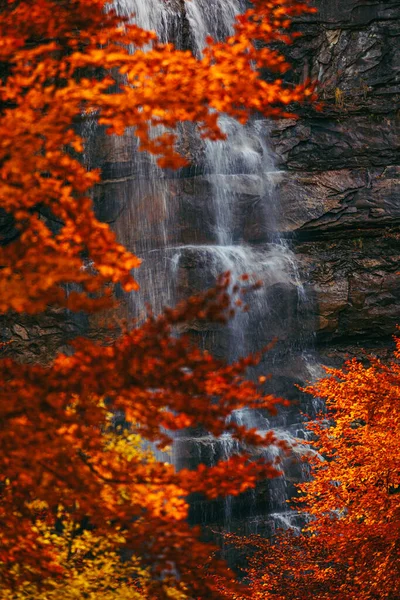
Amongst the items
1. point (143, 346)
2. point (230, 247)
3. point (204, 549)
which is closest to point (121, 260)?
point (143, 346)

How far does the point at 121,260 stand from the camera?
5.38 m

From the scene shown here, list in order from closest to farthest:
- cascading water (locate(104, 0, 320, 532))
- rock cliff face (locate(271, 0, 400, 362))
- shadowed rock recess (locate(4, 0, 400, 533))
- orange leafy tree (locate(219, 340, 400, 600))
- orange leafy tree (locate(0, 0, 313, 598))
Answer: orange leafy tree (locate(0, 0, 313, 598))
orange leafy tree (locate(219, 340, 400, 600))
cascading water (locate(104, 0, 320, 532))
shadowed rock recess (locate(4, 0, 400, 533))
rock cliff face (locate(271, 0, 400, 362))

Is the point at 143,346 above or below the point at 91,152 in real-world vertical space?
below

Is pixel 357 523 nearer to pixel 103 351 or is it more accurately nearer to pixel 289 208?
pixel 103 351

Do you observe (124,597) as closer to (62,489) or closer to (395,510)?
(62,489)

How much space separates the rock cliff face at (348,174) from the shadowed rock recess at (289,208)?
0.03 meters

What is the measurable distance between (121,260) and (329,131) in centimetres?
1981

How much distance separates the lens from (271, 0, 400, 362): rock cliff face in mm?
23125

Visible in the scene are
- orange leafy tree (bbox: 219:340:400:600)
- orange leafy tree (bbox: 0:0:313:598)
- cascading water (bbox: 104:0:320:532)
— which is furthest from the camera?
cascading water (bbox: 104:0:320:532)

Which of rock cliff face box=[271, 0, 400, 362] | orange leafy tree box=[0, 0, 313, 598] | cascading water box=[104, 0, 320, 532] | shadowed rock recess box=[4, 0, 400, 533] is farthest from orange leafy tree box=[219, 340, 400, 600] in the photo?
rock cliff face box=[271, 0, 400, 362]

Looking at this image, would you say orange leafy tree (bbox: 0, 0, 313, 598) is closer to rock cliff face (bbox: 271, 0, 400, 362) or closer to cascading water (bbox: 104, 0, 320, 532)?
cascading water (bbox: 104, 0, 320, 532)

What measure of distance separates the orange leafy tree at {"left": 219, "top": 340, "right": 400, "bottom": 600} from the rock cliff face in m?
9.08

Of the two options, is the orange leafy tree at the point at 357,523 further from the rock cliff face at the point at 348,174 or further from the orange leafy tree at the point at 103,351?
the rock cliff face at the point at 348,174

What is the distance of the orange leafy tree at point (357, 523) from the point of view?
1039 cm
